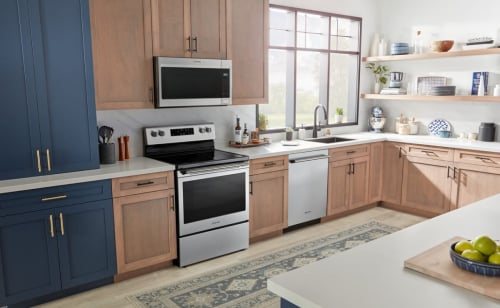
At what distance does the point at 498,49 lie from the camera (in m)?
4.45

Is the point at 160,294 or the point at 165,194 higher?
the point at 165,194

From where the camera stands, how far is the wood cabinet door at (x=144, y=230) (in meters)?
3.19

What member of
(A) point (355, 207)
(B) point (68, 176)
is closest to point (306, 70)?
(A) point (355, 207)

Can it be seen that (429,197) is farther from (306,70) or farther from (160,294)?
(160,294)

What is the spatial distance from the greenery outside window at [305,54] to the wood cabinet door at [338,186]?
0.76 meters

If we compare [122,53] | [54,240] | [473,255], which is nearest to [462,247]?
[473,255]

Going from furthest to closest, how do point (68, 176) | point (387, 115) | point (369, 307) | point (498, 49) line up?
point (387, 115) → point (498, 49) → point (68, 176) → point (369, 307)

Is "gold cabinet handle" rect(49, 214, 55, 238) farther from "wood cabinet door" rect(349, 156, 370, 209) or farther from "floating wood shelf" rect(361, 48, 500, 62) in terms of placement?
"floating wood shelf" rect(361, 48, 500, 62)

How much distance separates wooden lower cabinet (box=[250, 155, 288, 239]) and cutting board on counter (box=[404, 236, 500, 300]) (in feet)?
7.75

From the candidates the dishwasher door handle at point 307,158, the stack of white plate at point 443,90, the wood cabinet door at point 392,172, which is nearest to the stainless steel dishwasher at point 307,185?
the dishwasher door handle at point 307,158

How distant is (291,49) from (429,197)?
227 centimetres

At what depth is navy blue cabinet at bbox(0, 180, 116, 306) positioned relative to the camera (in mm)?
2736

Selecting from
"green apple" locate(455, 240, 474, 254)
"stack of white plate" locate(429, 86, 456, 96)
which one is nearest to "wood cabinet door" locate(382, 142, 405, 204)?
"stack of white plate" locate(429, 86, 456, 96)

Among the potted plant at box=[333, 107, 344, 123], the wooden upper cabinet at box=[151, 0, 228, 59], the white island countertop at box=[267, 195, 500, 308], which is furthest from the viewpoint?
the potted plant at box=[333, 107, 344, 123]
